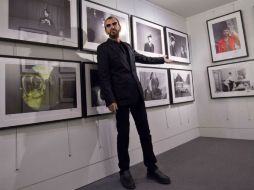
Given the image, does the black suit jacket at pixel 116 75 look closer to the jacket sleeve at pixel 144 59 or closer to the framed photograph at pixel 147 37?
the jacket sleeve at pixel 144 59

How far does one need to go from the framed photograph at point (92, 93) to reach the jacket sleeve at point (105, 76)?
0.79 ft

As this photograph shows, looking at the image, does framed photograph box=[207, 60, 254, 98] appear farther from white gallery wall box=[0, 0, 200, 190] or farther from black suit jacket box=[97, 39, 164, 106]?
black suit jacket box=[97, 39, 164, 106]

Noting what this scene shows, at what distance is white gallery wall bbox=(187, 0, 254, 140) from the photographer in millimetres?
3020

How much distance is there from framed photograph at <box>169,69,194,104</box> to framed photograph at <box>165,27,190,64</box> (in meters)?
0.23

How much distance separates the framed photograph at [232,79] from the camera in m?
2.99

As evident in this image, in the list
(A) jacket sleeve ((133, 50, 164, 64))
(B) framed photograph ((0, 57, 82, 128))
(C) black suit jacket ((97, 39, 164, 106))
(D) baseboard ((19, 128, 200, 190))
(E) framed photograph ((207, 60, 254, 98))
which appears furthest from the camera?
(E) framed photograph ((207, 60, 254, 98))

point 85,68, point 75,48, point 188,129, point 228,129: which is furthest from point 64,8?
point 228,129

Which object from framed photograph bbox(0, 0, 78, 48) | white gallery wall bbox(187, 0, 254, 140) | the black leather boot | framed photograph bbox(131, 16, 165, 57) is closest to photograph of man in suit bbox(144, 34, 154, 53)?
framed photograph bbox(131, 16, 165, 57)

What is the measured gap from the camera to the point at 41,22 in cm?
164

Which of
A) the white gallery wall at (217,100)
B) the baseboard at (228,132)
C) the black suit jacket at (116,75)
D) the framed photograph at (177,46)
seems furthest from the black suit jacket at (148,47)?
the baseboard at (228,132)

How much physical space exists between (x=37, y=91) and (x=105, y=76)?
585 millimetres

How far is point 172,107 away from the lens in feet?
9.90

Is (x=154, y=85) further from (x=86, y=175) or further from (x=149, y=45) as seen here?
(x=86, y=175)

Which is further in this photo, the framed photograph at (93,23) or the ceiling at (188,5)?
the ceiling at (188,5)
